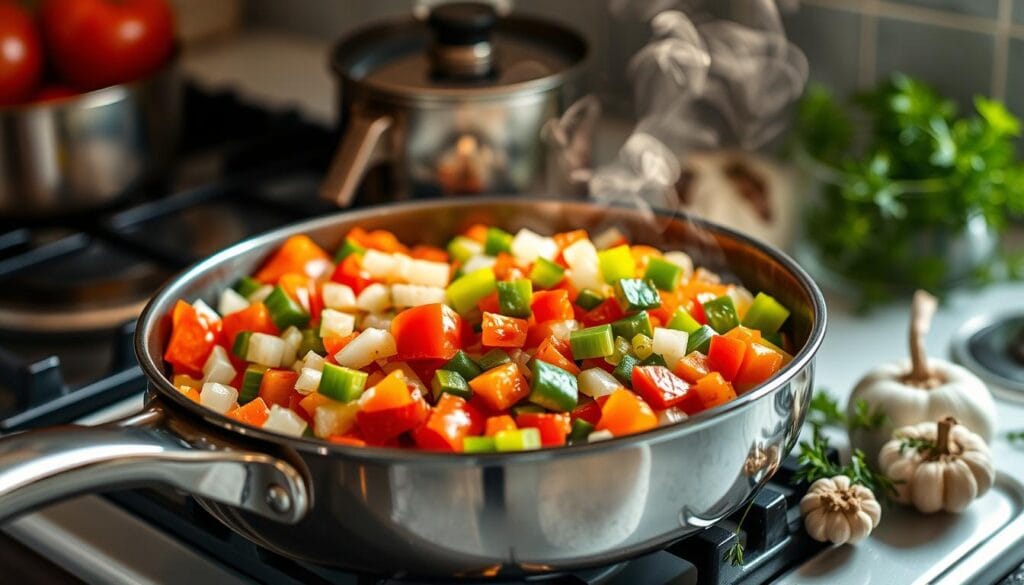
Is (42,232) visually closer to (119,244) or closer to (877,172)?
(119,244)

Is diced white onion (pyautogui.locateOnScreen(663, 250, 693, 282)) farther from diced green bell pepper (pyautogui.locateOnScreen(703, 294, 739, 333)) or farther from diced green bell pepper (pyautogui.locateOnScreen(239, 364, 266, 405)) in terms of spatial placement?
diced green bell pepper (pyautogui.locateOnScreen(239, 364, 266, 405))

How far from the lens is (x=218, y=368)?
0.95m

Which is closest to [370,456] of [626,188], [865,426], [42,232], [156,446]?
[156,446]

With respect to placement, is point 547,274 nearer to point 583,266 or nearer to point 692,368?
point 583,266

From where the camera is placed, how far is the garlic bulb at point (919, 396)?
3.38ft

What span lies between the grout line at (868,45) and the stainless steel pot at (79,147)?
80 cm

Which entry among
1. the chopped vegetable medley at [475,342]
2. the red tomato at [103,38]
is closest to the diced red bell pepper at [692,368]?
the chopped vegetable medley at [475,342]

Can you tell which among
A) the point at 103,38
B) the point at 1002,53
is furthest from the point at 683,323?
the point at 103,38

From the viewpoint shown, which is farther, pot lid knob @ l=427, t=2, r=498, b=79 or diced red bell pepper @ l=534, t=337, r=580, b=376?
pot lid knob @ l=427, t=2, r=498, b=79

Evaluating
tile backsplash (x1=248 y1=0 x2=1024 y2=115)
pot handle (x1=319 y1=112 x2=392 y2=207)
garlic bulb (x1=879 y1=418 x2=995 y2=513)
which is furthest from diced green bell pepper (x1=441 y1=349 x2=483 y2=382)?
tile backsplash (x1=248 y1=0 x2=1024 y2=115)

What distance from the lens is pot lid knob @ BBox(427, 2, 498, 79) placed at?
1.37 m

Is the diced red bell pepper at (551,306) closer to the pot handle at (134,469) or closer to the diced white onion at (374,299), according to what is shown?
the diced white onion at (374,299)

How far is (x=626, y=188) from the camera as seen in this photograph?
Result: 129cm

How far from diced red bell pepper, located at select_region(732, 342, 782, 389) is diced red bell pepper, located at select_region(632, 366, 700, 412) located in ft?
0.16
